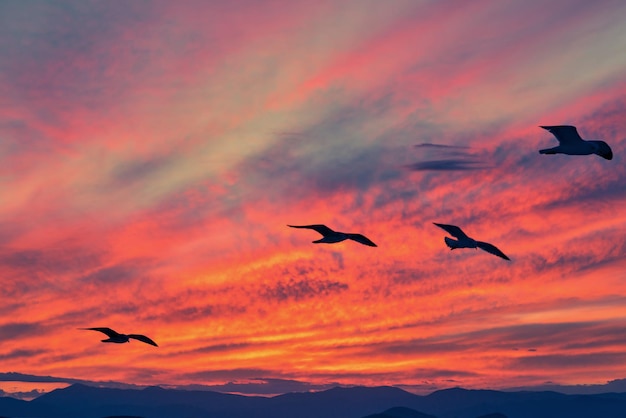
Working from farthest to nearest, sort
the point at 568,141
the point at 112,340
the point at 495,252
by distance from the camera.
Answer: the point at 112,340, the point at 495,252, the point at 568,141

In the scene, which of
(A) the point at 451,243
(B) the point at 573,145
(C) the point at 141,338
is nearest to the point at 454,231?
(A) the point at 451,243

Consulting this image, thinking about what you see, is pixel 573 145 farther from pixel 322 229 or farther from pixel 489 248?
pixel 322 229

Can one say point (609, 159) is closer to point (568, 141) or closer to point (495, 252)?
point (568, 141)

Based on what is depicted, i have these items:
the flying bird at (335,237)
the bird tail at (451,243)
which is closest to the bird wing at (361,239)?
the flying bird at (335,237)

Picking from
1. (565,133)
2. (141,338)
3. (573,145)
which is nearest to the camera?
(565,133)

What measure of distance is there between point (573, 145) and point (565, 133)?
82.9 inches

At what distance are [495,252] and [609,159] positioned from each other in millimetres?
32542

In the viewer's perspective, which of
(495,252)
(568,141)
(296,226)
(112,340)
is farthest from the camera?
(112,340)

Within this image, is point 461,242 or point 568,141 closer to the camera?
point 568,141

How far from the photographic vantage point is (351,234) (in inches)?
4729

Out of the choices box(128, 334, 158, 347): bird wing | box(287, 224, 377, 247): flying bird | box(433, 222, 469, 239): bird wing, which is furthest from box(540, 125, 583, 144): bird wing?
box(128, 334, 158, 347): bird wing

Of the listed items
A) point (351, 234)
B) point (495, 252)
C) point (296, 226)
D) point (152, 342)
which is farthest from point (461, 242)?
point (152, 342)

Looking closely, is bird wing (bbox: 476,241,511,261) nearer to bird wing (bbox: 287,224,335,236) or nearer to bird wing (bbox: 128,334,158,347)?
bird wing (bbox: 287,224,335,236)

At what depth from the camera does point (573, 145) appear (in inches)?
3420
